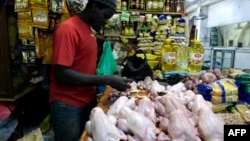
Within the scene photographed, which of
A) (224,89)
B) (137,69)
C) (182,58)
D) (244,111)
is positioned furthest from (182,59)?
(244,111)

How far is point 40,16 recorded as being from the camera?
262 cm

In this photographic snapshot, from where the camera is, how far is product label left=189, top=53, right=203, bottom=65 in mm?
2293

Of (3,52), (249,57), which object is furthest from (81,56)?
(249,57)

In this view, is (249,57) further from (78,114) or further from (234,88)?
(78,114)

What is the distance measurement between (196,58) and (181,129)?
1472 mm

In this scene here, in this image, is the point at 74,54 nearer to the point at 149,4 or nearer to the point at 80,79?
the point at 80,79

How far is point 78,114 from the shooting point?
1630 mm

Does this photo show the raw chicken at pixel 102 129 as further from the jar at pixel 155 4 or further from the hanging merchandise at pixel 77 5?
the jar at pixel 155 4

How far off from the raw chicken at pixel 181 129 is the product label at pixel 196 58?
1372 mm

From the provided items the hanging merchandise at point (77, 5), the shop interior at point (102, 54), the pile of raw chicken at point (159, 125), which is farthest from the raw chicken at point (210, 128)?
the hanging merchandise at point (77, 5)

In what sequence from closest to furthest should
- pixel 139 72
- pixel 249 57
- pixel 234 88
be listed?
pixel 234 88, pixel 139 72, pixel 249 57

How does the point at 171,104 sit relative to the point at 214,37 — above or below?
below

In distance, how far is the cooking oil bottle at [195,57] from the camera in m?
2.30

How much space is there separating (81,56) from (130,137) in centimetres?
73
